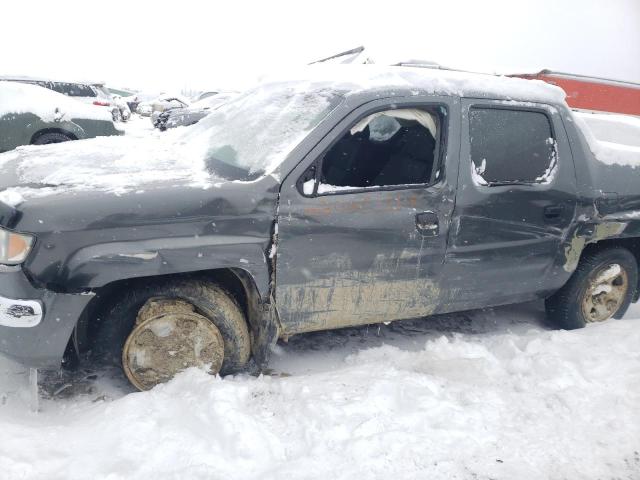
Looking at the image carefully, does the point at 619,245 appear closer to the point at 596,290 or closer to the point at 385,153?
the point at 596,290

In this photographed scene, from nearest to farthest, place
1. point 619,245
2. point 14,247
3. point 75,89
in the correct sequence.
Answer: point 14,247, point 619,245, point 75,89

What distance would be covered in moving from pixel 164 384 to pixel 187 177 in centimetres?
110

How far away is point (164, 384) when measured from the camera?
103 inches

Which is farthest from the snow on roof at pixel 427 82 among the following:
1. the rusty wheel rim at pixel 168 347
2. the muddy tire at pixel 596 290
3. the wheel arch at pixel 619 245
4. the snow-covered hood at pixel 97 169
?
the rusty wheel rim at pixel 168 347

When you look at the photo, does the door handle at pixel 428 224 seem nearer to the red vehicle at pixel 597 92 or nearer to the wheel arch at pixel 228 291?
the wheel arch at pixel 228 291

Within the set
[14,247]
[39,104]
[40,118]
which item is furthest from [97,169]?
[39,104]

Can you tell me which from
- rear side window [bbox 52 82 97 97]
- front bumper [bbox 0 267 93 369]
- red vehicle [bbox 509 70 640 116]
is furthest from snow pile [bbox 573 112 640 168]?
rear side window [bbox 52 82 97 97]

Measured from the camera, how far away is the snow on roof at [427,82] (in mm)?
2887

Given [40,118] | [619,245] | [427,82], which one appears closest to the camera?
[427,82]

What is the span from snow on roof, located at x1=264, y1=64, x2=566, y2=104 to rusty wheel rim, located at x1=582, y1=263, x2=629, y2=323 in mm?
1362

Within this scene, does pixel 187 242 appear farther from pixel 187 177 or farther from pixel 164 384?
pixel 164 384

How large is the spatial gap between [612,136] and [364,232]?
4.73 meters

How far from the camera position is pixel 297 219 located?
101 inches

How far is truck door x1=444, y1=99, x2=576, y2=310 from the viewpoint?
2.97 meters
